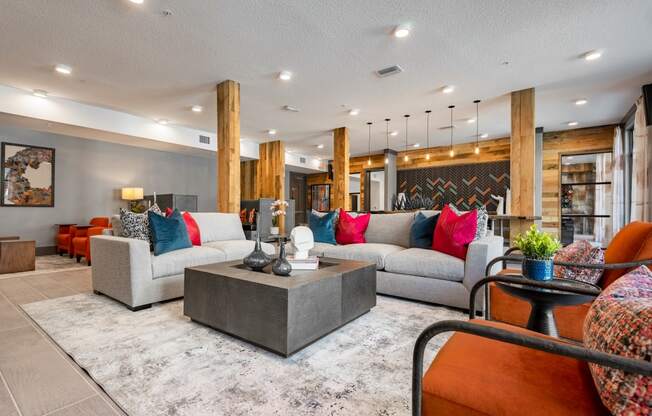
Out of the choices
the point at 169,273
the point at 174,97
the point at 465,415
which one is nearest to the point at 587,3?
the point at 465,415

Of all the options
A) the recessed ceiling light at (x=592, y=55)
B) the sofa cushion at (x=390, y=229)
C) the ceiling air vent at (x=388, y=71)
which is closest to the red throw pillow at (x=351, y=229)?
the sofa cushion at (x=390, y=229)

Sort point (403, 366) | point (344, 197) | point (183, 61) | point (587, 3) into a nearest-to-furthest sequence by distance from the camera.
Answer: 1. point (403, 366)
2. point (587, 3)
3. point (183, 61)
4. point (344, 197)

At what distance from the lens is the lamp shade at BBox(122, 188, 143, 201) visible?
6.95 metres

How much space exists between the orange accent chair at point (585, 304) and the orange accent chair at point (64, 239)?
22.7 ft

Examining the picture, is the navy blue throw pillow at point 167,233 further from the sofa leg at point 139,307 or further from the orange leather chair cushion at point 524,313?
the orange leather chair cushion at point 524,313

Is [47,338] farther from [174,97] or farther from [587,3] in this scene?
[587,3]

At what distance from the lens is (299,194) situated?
1191 centimetres

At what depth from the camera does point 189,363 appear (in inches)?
71.8

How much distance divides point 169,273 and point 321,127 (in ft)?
16.6

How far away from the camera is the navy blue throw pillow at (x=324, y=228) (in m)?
4.05

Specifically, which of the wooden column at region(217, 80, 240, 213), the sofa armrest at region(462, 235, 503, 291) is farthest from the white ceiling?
the sofa armrest at region(462, 235, 503, 291)

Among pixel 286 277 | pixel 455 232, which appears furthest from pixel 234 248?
pixel 455 232

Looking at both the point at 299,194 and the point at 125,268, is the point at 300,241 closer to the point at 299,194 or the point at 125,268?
the point at 125,268

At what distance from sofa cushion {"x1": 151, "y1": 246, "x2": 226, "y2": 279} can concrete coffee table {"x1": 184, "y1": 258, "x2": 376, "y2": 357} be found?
2.27 feet
